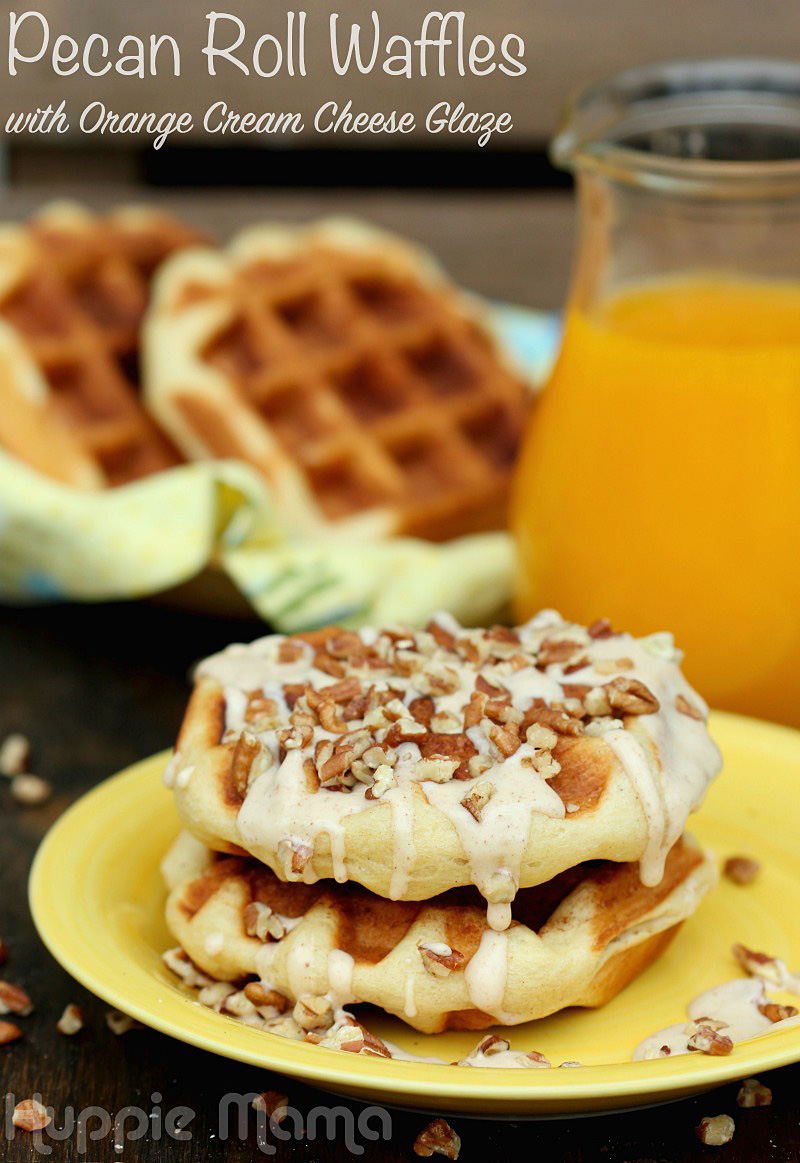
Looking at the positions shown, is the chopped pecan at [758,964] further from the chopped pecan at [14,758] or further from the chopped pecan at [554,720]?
the chopped pecan at [14,758]

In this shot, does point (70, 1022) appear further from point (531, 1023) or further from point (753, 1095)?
point (753, 1095)

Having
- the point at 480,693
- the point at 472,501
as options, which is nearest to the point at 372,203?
the point at 472,501

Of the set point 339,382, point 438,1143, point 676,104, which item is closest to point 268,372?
point 339,382

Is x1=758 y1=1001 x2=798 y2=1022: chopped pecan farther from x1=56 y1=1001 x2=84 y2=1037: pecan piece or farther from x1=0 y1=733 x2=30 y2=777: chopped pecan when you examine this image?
x1=0 y1=733 x2=30 y2=777: chopped pecan

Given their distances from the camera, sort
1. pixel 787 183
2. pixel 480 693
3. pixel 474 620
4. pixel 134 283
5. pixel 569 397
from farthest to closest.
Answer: pixel 134 283 → pixel 474 620 → pixel 569 397 → pixel 787 183 → pixel 480 693

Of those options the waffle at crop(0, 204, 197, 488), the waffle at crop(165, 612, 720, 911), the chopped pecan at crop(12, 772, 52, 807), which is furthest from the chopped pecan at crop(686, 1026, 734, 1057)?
the waffle at crop(0, 204, 197, 488)

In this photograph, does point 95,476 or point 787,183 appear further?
point 95,476

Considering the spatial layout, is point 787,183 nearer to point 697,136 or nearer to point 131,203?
point 697,136
